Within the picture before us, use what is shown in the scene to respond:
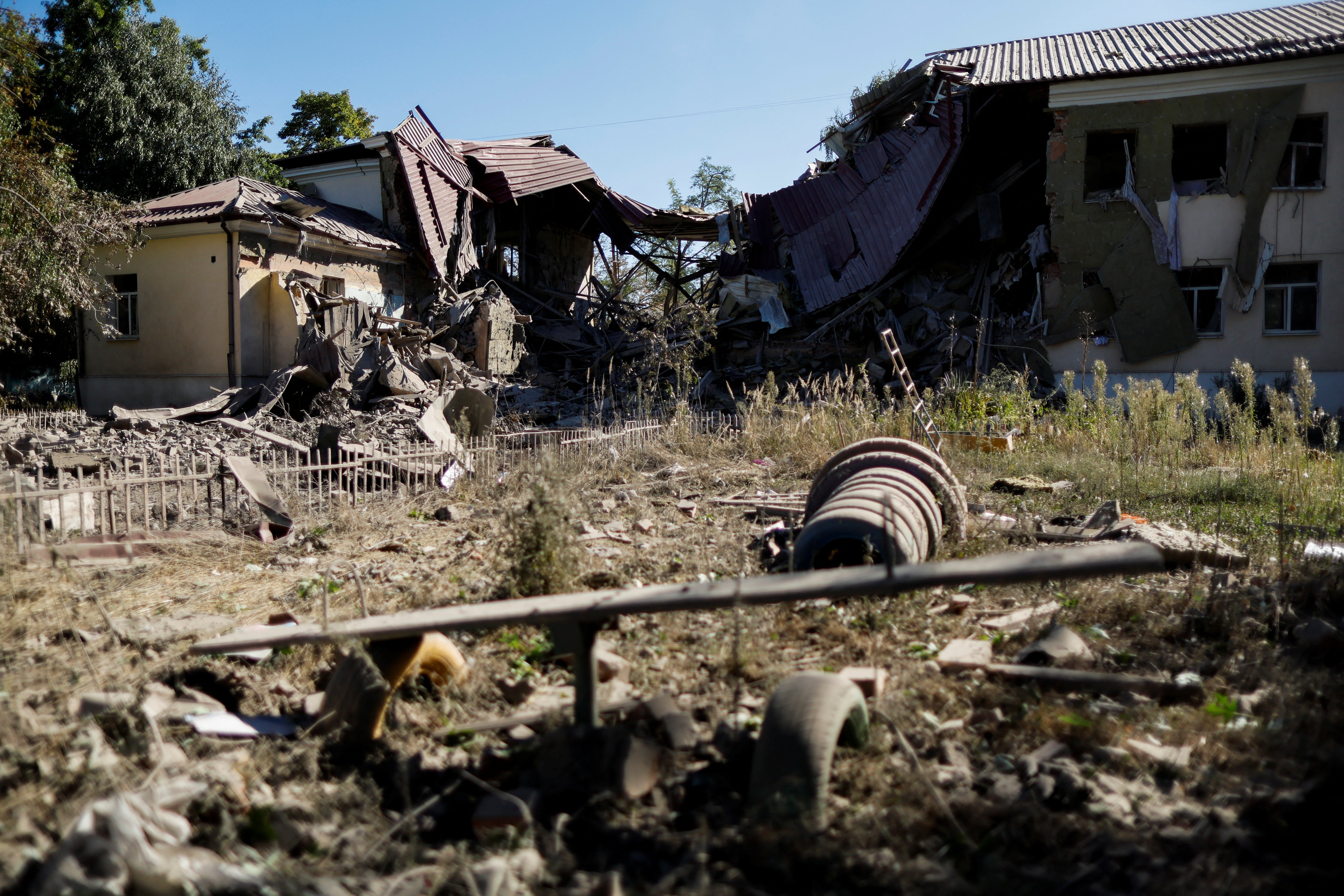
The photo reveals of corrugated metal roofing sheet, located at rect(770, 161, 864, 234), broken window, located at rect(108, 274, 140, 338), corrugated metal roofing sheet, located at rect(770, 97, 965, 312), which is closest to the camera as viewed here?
broken window, located at rect(108, 274, 140, 338)

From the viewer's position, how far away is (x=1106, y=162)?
16.6 metres

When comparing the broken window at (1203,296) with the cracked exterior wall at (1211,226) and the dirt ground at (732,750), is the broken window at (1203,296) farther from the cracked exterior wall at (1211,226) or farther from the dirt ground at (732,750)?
the dirt ground at (732,750)

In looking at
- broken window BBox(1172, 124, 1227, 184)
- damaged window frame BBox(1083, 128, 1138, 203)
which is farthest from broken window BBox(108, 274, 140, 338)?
broken window BBox(1172, 124, 1227, 184)

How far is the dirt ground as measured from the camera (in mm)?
2434

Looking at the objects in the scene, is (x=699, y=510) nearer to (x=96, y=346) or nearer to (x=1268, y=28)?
(x=96, y=346)

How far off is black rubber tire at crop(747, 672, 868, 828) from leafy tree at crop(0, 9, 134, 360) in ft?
45.9

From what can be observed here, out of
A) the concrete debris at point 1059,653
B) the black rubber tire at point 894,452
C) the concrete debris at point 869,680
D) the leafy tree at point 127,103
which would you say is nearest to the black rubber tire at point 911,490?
the black rubber tire at point 894,452

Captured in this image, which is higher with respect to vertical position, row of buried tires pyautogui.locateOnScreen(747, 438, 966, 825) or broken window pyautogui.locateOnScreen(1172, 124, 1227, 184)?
broken window pyautogui.locateOnScreen(1172, 124, 1227, 184)

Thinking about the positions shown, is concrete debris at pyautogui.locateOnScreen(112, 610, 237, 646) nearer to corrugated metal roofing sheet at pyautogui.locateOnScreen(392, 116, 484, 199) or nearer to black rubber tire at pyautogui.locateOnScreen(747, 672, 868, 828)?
black rubber tire at pyautogui.locateOnScreen(747, 672, 868, 828)

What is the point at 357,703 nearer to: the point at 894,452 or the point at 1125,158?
the point at 894,452

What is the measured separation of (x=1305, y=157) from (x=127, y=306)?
22480mm

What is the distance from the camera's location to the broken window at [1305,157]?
49.6 feet

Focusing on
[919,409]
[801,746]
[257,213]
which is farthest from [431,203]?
[801,746]

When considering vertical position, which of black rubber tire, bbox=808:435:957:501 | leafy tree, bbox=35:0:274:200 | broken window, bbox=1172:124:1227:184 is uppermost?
leafy tree, bbox=35:0:274:200
